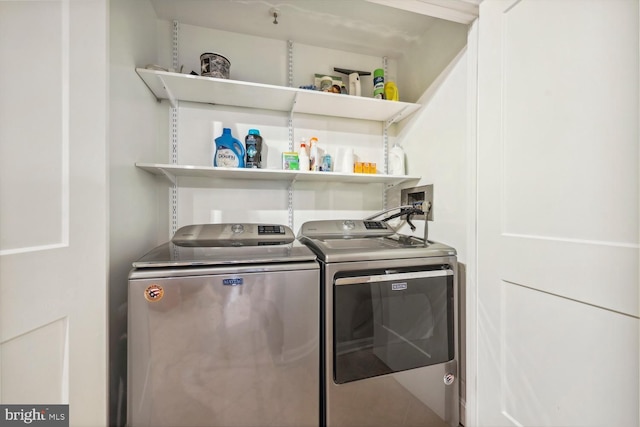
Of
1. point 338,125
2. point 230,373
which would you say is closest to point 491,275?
point 230,373

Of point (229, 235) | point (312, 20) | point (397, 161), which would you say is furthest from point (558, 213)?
point (312, 20)

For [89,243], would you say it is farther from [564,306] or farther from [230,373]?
[564,306]

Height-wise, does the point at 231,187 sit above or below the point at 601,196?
above

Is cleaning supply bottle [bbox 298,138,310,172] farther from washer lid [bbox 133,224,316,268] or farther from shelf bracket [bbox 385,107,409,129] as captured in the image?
shelf bracket [bbox 385,107,409,129]

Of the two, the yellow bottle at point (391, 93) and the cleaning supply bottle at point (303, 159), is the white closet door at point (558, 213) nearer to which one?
the yellow bottle at point (391, 93)

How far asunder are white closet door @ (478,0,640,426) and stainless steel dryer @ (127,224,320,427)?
823 mm

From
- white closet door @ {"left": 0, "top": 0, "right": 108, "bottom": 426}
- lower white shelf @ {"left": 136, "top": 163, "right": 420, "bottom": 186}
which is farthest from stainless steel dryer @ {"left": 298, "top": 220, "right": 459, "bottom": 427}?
white closet door @ {"left": 0, "top": 0, "right": 108, "bottom": 426}

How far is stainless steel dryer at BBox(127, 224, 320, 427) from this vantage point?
35.6 inches

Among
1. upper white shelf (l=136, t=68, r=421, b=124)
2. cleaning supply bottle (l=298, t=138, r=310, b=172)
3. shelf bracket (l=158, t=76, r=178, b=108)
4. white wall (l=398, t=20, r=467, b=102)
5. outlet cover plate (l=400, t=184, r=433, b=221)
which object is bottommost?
outlet cover plate (l=400, t=184, r=433, b=221)

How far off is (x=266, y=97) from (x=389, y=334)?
1.53 meters

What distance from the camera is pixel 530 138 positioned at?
94 centimetres

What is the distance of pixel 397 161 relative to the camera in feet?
5.82

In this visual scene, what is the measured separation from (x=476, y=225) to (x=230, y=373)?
1.30 meters

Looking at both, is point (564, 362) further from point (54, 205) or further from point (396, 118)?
point (54, 205)
